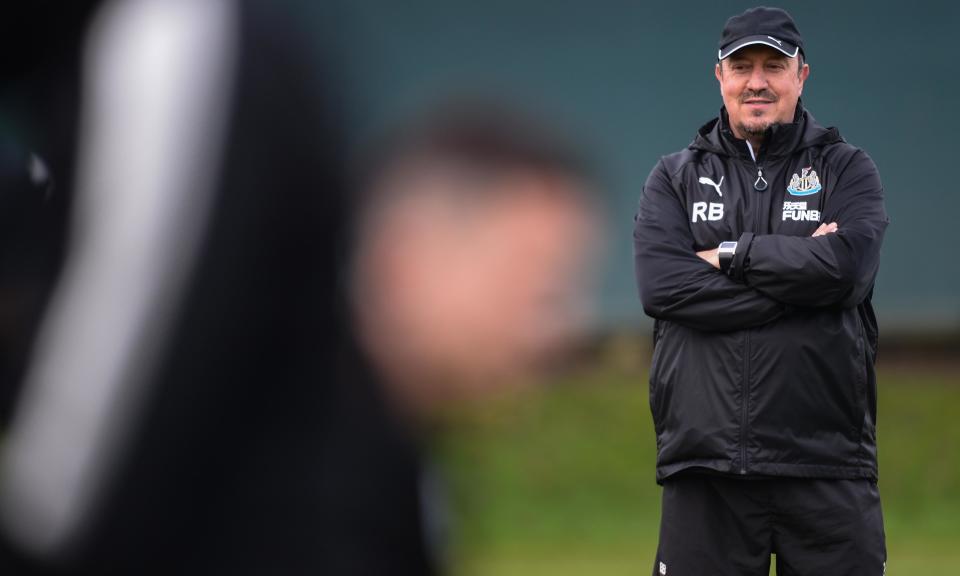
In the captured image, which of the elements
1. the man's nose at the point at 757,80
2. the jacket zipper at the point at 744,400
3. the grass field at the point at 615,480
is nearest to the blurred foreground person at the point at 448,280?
the jacket zipper at the point at 744,400

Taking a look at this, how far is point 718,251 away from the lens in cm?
481

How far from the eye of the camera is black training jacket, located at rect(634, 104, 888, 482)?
4562mm

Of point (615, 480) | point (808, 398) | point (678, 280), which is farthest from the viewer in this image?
point (615, 480)

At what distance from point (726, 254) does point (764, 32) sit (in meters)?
0.81

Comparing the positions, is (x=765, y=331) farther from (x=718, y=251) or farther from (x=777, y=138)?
(x=777, y=138)

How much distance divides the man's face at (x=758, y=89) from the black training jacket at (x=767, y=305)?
5cm

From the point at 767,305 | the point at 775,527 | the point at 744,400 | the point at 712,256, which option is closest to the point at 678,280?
the point at 712,256

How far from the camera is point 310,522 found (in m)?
1.44

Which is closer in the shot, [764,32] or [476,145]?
[476,145]

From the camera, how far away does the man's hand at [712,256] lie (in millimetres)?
4805

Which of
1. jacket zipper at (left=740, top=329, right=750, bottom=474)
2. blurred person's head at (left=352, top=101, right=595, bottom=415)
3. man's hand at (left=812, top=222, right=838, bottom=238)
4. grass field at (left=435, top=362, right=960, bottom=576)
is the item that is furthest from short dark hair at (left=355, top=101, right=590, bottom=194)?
grass field at (left=435, top=362, right=960, bottom=576)

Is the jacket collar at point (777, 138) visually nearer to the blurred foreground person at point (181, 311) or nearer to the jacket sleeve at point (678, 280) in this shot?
the jacket sleeve at point (678, 280)

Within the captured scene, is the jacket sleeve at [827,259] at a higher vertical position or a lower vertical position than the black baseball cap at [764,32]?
lower

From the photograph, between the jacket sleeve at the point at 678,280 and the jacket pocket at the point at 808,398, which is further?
the jacket sleeve at the point at 678,280
